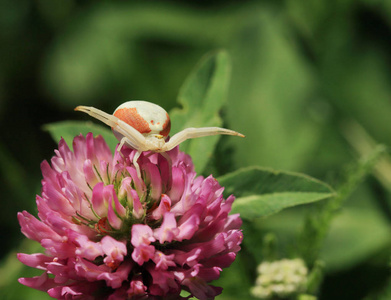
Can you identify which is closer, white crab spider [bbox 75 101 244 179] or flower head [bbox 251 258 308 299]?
white crab spider [bbox 75 101 244 179]

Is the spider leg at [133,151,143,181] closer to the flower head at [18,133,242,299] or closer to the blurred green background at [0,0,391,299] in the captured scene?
the flower head at [18,133,242,299]

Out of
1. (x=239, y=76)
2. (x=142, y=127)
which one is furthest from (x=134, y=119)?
(x=239, y=76)

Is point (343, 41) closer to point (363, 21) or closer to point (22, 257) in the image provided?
point (363, 21)

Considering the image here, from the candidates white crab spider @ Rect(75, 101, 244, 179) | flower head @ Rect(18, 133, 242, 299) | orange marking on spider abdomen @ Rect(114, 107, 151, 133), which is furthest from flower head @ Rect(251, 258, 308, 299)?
orange marking on spider abdomen @ Rect(114, 107, 151, 133)

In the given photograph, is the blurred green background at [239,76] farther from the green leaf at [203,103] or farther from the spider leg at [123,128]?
the spider leg at [123,128]

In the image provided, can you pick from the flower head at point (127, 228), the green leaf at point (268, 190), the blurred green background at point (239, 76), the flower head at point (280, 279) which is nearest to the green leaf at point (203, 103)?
the green leaf at point (268, 190)

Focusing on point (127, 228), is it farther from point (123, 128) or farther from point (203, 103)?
point (203, 103)

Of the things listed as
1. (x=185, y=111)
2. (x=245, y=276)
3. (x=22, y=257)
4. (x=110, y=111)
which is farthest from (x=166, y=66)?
(x=22, y=257)
